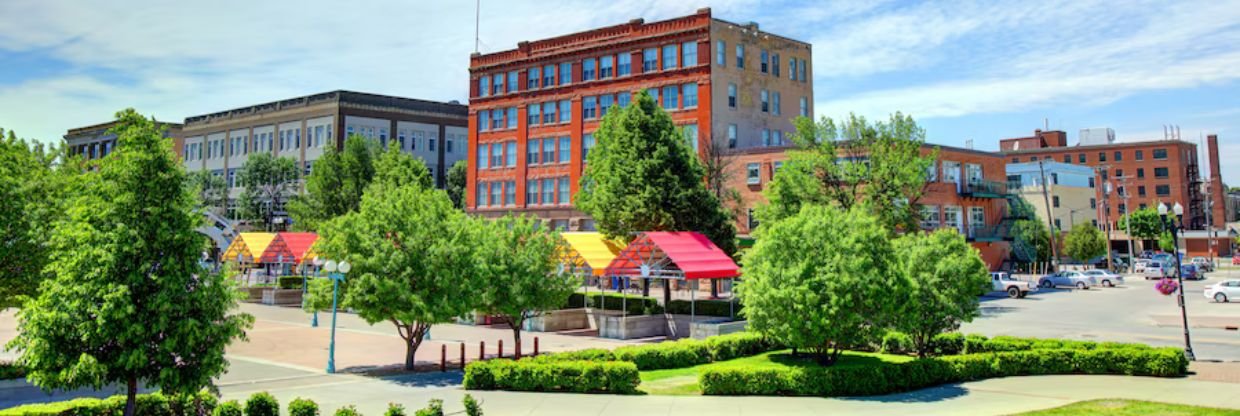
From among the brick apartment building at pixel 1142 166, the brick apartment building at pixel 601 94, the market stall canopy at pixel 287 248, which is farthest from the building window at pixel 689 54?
the brick apartment building at pixel 1142 166

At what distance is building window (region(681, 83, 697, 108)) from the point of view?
56.1 metres

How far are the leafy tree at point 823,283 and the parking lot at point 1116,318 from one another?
12064mm

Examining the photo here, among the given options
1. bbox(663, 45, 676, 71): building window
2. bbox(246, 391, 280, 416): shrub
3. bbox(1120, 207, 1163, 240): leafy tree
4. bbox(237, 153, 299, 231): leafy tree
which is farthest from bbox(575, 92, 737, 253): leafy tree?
bbox(1120, 207, 1163, 240): leafy tree

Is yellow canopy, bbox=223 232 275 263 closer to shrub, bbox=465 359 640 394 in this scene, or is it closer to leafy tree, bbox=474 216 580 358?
leafy tree, bbox=474 216 580 358

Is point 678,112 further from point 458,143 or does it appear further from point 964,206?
point 458,143

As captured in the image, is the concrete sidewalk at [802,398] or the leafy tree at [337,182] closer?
the concrete sidewalk at [802,398]

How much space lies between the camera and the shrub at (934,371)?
1991 centimetres

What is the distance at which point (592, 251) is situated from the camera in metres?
37.8

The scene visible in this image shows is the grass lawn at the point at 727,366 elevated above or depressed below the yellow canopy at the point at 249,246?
below

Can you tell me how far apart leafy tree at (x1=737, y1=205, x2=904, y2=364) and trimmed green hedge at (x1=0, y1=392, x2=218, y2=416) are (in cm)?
A: 1318

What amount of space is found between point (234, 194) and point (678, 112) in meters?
53.9

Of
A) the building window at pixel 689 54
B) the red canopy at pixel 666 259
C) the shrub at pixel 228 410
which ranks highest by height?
the building window at pixel 689 54

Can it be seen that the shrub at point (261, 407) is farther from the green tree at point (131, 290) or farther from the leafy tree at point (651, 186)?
the leafy tree at point (651, 186)

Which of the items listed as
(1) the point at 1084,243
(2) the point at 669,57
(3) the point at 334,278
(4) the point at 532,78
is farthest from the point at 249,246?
(1) the point at 1084,243
